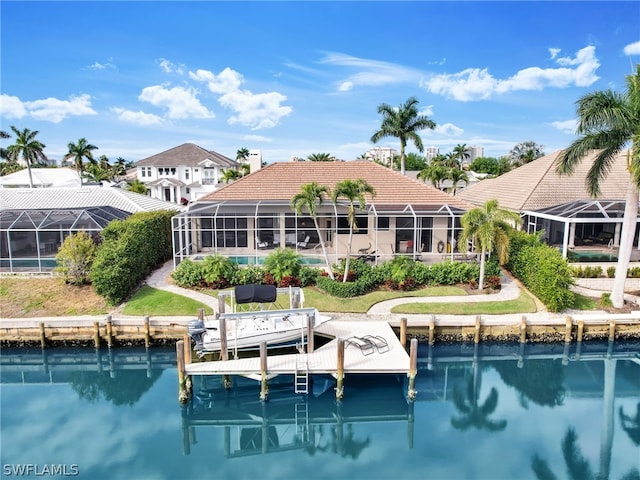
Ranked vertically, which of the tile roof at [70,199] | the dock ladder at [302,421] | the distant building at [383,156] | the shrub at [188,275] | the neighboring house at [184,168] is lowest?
the dock ladder at [302,421]

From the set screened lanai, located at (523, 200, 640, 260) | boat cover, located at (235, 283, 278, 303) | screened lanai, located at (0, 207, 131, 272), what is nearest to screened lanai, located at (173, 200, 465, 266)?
screened lanai, located at (0, 207, 131, 272)

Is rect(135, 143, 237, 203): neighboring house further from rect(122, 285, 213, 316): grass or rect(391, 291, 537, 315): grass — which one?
rect(391, 291, 537, 315): grass

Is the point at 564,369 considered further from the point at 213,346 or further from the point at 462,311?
the point at 213,346

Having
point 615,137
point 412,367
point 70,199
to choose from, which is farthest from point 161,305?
point 615,137

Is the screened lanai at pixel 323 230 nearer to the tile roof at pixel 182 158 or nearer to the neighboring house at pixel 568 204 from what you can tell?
the neighboring house at pixel 568 204

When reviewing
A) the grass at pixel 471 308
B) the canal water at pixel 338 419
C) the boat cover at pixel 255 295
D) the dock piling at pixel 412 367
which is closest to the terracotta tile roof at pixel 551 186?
the grass at pixel 471 308

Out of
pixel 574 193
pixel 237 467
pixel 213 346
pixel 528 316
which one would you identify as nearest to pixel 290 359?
pixel 213 346
